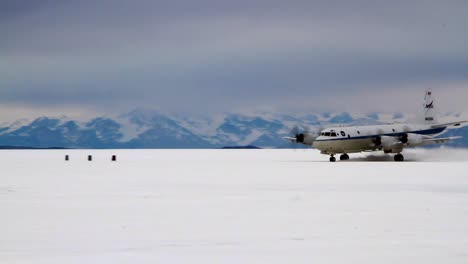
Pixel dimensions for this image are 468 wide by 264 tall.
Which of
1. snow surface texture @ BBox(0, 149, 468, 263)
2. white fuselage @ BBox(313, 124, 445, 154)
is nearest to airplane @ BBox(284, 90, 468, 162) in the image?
white fuselage @ BBox(313, 124, 445, 154)

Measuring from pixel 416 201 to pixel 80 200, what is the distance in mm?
11777

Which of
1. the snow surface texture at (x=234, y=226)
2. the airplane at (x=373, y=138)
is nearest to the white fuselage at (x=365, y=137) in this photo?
the airplane at (x=373, y=138)

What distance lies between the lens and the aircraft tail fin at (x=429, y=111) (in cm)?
7806

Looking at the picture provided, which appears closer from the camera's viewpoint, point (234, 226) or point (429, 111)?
point (234, 226)

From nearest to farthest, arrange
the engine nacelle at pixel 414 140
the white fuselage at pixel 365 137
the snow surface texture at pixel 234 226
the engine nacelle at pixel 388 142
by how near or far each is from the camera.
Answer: the snow surface texture at pixel 234 226
the white fuselage at pixel 365 137
the engine nacelle at pixel 388 142
the engine nacelle at pixel 414 140

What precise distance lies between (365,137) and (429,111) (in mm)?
15262

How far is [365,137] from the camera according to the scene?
2675 inches

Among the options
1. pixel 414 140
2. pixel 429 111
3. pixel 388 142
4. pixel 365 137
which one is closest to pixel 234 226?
pixel 365 137

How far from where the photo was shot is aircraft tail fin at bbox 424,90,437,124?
78062 millimetres

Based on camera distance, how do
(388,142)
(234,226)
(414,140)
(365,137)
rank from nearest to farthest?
(234,226) < (365,137) < (388,142) < (414,140)

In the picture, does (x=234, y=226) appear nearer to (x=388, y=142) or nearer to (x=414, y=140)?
(x=388, y=142)

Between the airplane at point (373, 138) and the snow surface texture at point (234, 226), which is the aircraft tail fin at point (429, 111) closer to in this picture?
the airplane at point (373, 138)

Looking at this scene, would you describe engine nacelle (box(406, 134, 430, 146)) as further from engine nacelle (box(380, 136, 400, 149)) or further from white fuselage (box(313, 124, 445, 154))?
engine nacelle (box(380, 136, 400, 149))

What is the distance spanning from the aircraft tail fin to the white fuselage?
6.77 m
